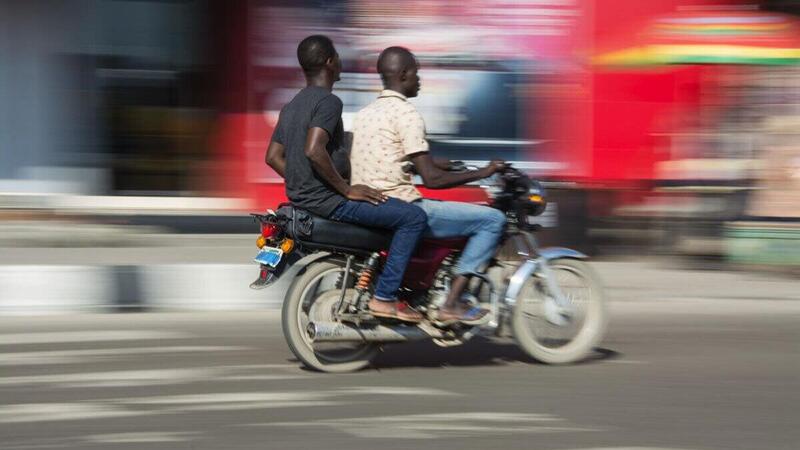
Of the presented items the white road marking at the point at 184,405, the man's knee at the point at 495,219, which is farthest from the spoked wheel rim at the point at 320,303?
the man's knee at the point at 495,219

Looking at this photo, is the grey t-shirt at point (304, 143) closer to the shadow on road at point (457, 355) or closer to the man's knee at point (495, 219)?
the man's knee at point (495, 219)

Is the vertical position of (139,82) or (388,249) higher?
(139,82)

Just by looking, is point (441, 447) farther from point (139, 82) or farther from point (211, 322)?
point (139, 82)

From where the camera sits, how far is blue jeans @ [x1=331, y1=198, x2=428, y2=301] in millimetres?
6809

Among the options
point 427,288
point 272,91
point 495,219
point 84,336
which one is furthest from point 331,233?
point 272,91

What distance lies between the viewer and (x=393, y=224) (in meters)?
6.83

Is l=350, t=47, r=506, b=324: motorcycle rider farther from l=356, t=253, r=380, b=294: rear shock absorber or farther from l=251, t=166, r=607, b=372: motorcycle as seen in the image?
l=356, t=253, r=380, b=294: rear shock absorber

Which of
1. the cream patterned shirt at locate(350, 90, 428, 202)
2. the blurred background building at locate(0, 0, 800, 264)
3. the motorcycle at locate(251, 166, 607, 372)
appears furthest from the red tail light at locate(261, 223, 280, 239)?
the blurred background building at locate(0, 0, 800, 264)

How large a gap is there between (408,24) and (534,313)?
6.81m

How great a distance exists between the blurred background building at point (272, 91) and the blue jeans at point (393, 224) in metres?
6.49

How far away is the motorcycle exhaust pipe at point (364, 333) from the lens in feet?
22.6

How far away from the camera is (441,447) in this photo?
Result: 538cm

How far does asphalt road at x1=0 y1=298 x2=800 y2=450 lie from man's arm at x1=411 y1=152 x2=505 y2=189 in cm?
104

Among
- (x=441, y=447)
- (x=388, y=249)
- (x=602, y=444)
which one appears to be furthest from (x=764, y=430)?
(x=388, y=249)
